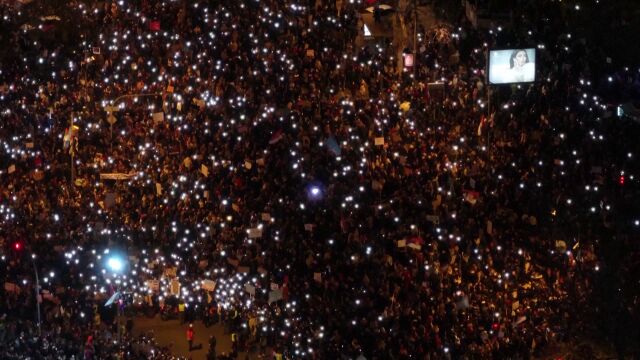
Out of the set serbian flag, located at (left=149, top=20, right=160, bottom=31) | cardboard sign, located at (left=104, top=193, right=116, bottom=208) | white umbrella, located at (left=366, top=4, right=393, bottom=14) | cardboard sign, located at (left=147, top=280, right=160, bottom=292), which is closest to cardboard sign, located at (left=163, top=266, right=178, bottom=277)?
cardboard sign, located at (left=147, top=280, right=160, bottom=292)

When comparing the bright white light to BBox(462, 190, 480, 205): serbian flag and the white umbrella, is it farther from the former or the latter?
the white umbrella

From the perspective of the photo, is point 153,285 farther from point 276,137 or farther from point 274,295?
point 276,137

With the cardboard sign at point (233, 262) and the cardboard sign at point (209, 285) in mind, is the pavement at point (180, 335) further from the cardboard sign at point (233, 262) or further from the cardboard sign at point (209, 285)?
the cardboard sign at point (233, 262)

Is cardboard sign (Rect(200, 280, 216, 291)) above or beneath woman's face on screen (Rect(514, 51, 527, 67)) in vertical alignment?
beneath

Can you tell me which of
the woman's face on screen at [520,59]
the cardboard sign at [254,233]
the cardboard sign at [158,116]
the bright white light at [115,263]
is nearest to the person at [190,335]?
the bright white light at [115,263]

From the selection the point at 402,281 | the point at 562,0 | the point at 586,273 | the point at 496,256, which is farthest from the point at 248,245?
the point at 562,0

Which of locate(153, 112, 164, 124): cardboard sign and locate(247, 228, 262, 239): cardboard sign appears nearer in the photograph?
locate(247, 228, 262, 239): cardboard sign

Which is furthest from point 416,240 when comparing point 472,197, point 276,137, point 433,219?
point 276,137
